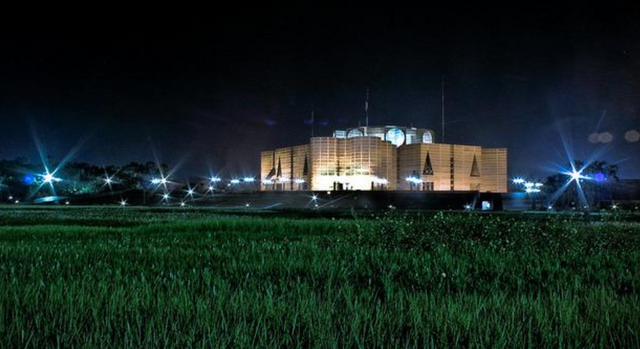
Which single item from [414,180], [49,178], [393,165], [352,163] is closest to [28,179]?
[49,178]

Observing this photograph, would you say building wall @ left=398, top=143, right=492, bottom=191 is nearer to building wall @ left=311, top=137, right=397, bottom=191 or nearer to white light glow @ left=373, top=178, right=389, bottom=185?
building wall @ left=311, top=137, right=397, bottom=191

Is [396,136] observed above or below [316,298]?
above

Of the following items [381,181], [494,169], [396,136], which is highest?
[396,136]

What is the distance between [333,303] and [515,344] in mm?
1280

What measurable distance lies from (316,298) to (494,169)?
85.8m

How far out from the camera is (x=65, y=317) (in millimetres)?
3031

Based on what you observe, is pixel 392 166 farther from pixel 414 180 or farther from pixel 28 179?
pixel 28 179

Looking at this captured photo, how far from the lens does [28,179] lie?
55.4 m

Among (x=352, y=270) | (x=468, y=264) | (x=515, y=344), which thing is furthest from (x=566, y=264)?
(x=515, y=344)

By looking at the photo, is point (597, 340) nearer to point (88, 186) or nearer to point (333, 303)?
point (333, 303)

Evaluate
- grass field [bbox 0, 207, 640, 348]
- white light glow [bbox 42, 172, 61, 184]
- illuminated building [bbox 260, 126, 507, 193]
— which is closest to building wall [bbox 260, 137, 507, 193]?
illuminated building [bbox 260, 126, 507, 193]

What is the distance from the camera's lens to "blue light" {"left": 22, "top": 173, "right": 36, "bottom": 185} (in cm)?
5500

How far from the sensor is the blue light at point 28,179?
55000mm

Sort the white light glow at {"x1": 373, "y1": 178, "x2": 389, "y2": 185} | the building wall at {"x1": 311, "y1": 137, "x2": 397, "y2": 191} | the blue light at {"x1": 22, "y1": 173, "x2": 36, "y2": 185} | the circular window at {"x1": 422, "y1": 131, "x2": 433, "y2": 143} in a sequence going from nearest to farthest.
Answer: the blue light at {"x1": 22, "y1": 173, "x2": 36, "y2": 185}
the white light glow at {"x1": 373, "y1": 178, "x2": 389, "y2": 185}
the building wall at {"x1": 311, "y1": 137, "x2": 397, "y2": 191}
the circular window at {"x1": 422, "y1": 131, "x2": 433, "y2": 143}
